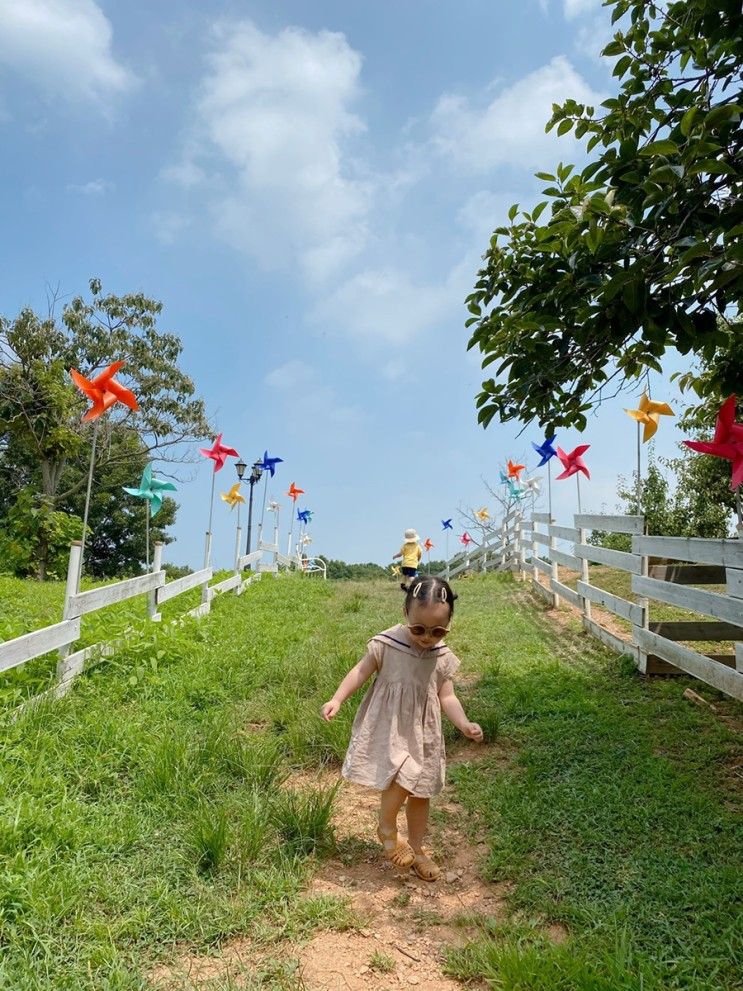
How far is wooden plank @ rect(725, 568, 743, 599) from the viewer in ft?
14.7

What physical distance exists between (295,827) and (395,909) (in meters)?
0.65

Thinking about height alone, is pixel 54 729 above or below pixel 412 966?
above

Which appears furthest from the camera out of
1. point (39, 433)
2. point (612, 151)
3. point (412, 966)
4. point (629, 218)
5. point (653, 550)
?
point (39, 433)

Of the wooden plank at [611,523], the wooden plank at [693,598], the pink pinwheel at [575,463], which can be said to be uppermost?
the pink pinwheel at [575,463]

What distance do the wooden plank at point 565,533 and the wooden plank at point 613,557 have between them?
0.81ft

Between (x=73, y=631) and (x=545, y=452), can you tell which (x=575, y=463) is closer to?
(x=545, y=452)

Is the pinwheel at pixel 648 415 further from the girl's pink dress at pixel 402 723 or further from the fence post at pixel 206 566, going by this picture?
the fence post at pixel 206 566

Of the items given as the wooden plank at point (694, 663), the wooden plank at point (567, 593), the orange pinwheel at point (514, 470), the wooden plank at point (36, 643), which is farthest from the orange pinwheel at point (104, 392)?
the orange pinwheel at point (514, 470)

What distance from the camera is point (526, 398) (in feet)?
15.7

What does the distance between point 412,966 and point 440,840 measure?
→ 3.32ft

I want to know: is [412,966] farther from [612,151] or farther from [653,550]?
[653,550]

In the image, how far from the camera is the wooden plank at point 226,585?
425 inches

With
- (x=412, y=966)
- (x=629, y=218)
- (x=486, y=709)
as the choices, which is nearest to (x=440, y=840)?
(x=412, y=966)

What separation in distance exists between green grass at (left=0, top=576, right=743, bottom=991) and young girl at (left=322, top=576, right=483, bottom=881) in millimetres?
348
